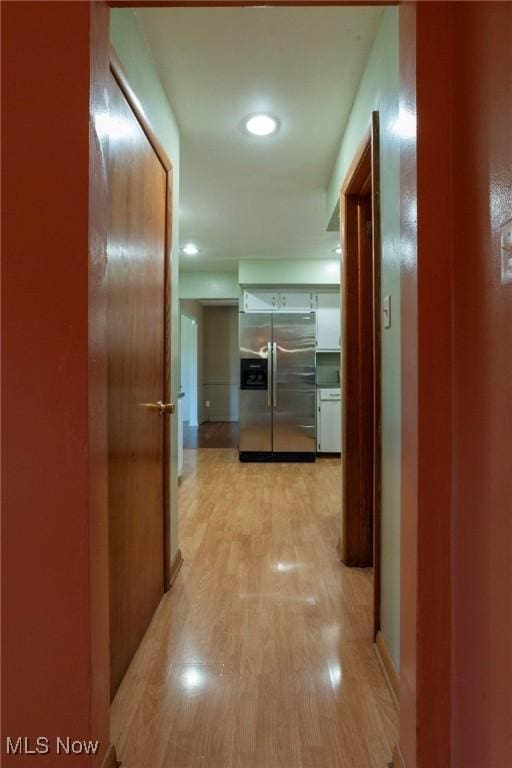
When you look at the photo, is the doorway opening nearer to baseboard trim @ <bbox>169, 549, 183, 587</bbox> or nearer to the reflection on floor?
baseboard trim @ <bbox>169, 549, 183, 587</bbox>

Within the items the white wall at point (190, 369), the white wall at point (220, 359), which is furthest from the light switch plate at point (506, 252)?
the white wall at point (220, 359)

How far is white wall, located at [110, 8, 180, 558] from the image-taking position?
1.35 metres

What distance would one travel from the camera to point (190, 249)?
432 cm

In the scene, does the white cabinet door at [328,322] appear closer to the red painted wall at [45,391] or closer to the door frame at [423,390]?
the door frame at [423,390]

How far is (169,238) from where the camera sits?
1924 millimetres

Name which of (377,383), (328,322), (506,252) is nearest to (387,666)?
(377,383)

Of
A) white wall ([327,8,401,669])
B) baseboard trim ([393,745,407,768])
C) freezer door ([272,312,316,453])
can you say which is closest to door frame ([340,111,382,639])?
white wall ([327,8,401,669])

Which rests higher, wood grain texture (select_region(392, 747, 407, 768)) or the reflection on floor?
the reflection on floor

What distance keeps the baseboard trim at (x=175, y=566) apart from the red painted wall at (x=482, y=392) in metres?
1.35

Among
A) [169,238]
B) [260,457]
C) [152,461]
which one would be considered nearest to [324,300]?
[260,457]

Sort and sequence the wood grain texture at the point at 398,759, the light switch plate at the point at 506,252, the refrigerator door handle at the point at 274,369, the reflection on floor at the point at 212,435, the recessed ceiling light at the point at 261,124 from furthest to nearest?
the reflection on floor at the point at 212,435
the refrigerator door handle at the point at 274,369
the recessed ceiling light at the point at 261,124
the wood grain texture at the point at 398,759
the light switch plate at the point at 506,252

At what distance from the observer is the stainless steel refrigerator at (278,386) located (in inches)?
185

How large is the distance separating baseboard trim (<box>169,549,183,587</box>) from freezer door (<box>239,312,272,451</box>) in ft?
8.53

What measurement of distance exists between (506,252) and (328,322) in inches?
168
